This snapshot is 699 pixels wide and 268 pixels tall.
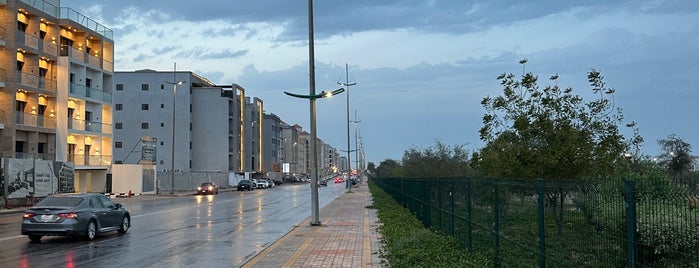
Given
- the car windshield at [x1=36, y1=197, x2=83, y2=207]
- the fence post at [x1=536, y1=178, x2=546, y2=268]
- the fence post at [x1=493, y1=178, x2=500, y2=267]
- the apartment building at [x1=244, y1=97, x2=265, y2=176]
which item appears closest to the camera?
the fence post at [x1=536, y1=178, x2=546, y2=268]

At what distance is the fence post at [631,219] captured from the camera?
18.6 ft

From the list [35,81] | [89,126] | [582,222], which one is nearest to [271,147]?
[89,126]

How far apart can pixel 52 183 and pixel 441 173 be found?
2537cm

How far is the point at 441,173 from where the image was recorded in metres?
42.3

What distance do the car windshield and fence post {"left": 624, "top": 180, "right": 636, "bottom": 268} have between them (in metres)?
16.1

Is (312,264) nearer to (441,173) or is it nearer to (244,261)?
(244,261)

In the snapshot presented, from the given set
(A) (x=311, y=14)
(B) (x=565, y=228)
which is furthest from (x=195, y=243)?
(B) (x=565, y=228)

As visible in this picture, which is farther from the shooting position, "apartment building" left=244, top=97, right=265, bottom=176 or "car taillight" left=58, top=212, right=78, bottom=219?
"apartment building" left=244, top=97, right=265, bottom=176

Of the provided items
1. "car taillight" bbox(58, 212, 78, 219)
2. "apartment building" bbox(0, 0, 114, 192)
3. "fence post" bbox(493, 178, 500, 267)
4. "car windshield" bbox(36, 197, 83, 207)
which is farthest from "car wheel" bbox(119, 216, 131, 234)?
"apartment building" bbox(0, 0, 114, 192)

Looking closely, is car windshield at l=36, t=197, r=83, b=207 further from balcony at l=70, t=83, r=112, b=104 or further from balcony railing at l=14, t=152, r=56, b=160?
balcony at l=70, t=83, r=112, b=104

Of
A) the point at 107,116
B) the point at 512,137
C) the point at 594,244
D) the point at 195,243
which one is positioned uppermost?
the point at 107,116

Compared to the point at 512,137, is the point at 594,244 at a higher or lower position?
lower

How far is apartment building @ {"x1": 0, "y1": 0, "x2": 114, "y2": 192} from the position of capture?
44.1 m

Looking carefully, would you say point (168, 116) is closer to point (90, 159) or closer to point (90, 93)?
point (90, 93)
